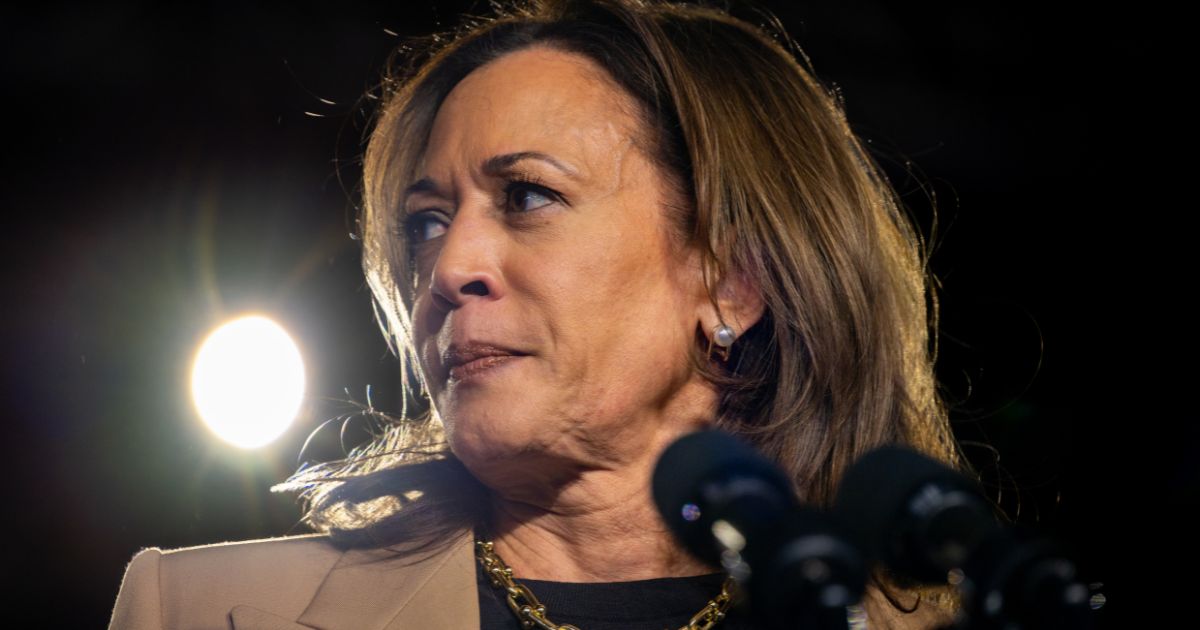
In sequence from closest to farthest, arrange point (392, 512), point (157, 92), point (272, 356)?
point (392, 512), point (157, 92), point (272, 356)

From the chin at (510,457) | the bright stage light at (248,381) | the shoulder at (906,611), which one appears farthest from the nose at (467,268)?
the bright stage light at (248,381)

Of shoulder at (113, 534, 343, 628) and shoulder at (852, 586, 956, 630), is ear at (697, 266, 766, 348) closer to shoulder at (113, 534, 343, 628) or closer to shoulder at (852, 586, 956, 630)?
shoulder at (852, 586, 956, 630)

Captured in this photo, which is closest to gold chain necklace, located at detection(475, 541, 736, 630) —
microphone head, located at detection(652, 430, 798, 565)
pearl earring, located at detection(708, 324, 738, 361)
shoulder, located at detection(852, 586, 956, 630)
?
shoulder, located at detection(852, 586, 956, 630)

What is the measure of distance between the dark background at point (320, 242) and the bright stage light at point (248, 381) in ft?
0.16

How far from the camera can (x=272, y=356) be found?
12.7 ft

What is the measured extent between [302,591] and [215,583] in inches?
6.7

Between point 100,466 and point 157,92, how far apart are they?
1.17m

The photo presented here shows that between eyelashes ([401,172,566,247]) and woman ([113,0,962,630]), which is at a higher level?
eyelashes ([401,172,566,247])

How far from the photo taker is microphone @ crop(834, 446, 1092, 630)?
1081mm

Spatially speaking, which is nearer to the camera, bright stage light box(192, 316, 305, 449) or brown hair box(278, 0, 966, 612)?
brown hair box(278, 0, 966, 612)

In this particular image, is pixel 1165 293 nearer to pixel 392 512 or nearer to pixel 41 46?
pixel 392 512

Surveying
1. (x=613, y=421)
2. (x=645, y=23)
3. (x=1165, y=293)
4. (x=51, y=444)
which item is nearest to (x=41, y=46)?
(x=51, y=444)


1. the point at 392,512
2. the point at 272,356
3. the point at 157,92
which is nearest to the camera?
the point at 392,512

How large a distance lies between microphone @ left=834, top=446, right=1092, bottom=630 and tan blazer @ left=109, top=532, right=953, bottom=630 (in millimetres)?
1091
